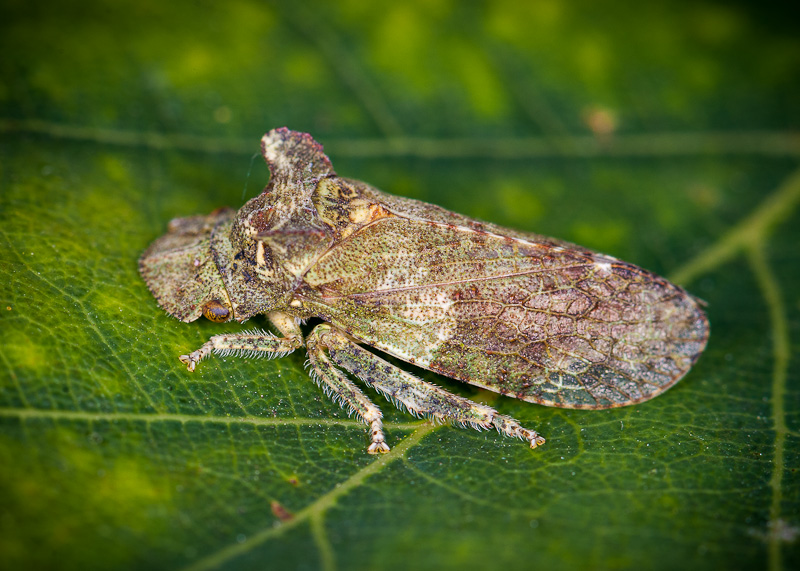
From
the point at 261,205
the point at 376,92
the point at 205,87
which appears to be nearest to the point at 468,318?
the point at 261,205

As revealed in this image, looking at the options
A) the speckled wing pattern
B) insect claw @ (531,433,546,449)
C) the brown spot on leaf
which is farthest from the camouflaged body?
the brown spot on leaf

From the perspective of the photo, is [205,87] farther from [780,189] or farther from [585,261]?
[780,189]

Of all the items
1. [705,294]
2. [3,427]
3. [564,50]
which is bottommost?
[3,427]

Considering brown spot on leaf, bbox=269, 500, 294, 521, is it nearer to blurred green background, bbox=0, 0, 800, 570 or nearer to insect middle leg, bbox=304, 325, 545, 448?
blurred green background, bbox=0, 0, 800, 570

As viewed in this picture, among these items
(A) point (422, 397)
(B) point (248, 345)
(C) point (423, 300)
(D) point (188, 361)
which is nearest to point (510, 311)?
(C) point (423, 300)

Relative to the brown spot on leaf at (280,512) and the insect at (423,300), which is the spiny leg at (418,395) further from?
the brown spot on leaf at (280,512)

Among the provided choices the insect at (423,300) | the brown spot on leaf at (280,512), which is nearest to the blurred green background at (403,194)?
the brown spot on leaf at (280,512)
